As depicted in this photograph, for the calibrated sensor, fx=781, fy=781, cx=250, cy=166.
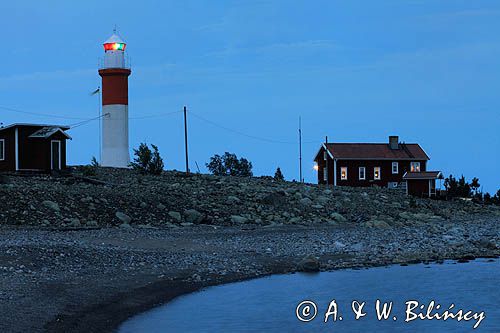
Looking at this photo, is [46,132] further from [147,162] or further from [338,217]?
[338,217]

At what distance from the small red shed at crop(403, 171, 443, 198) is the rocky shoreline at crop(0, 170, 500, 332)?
486 inches

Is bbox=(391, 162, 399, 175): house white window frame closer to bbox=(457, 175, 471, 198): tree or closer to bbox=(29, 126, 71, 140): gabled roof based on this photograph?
bbox=(457, 175, 471, 198): tree

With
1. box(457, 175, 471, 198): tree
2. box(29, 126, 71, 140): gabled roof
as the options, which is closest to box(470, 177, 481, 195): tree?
box(457, 175, 471, 198): tree

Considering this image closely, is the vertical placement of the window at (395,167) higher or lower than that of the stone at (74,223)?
higher

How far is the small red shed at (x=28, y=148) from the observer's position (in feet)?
138

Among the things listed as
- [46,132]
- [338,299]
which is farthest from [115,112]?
[338,299]

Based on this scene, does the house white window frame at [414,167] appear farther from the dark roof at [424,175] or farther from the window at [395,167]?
the dark roof at [424,175]

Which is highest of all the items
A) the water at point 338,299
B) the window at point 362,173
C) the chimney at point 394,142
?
the chimney at point 394,142

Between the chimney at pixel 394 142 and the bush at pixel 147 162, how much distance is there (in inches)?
978

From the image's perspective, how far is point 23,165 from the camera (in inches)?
1663

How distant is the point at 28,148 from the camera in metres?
42.5

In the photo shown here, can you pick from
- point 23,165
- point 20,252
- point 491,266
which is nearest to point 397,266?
point 491,266

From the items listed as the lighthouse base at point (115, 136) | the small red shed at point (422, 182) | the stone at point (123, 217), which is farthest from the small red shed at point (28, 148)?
the small red shed at point (422, 182)

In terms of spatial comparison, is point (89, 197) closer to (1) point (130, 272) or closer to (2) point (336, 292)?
(1) point (130, 272)
